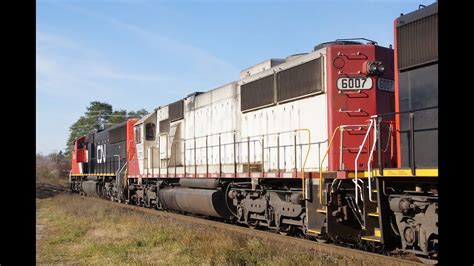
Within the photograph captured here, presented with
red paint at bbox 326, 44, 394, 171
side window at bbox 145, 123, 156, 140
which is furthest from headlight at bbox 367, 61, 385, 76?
side window at bbox 145, 123, 156, 140

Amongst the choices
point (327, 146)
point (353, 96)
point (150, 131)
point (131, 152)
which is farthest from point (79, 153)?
point (353, 96)

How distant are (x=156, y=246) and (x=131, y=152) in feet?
38.3

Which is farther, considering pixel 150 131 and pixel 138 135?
pixel 138 135

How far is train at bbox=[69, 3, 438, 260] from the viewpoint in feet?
Result: 23.4

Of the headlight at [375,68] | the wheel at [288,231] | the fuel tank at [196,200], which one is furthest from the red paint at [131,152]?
the headlight at [375,68]

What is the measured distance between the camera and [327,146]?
372 inches

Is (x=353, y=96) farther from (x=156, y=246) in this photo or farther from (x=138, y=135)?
(x=138, y=135)

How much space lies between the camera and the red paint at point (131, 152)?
20.2 meters

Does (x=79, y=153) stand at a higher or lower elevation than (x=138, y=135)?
lower

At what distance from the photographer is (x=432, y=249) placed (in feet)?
22.3
